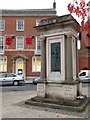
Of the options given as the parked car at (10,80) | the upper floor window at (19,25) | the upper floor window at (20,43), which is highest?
the upper floor window at (19,25)

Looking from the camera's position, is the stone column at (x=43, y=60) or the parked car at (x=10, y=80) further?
the parked car at (x=10, y=80)

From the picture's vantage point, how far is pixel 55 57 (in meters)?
9.35

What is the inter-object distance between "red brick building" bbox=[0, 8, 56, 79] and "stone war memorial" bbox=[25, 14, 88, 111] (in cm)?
2026

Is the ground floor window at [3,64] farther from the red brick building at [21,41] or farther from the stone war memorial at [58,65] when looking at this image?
the stone war memorial at [58,65]

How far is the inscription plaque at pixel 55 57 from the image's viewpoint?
9191mm

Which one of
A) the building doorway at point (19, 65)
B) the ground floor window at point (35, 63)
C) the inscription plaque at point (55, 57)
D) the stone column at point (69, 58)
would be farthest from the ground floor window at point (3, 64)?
the stone column at point (69, 58)

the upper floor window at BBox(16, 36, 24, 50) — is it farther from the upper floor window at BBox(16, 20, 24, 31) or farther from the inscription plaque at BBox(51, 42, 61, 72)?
the inscription plaque at BBox(51, 42, 61, 72)

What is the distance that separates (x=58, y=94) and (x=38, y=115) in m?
1.99

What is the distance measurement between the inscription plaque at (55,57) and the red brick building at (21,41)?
Result: 67.0ft

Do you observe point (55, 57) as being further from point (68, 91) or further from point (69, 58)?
point (68, 91)

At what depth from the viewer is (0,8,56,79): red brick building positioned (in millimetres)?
30000

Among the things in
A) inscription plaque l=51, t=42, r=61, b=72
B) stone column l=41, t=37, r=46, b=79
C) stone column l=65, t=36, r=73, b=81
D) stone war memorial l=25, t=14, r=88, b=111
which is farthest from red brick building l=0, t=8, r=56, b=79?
stone column l=65, t=36, r=73, b=81

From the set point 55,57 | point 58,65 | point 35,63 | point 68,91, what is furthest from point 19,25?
point 68,91

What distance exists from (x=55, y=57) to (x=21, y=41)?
2190 centimetres
